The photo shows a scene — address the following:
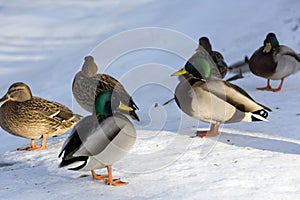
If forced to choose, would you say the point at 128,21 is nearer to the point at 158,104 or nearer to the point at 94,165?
the point at 158,104

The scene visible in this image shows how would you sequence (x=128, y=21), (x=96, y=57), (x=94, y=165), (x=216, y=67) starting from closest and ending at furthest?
(x=94, y=165) < (x=216, y=67) < (x=96, y=57) < (x=128, y=21)

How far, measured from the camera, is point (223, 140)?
545 centimetres

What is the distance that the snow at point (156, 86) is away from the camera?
173 inches

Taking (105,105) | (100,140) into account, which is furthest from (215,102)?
(100,140)

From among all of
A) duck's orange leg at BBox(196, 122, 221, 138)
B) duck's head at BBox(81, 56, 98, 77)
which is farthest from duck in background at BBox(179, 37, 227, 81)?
duck's head at BBox(81, 56, 98, 77)

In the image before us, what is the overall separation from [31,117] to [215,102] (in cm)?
182

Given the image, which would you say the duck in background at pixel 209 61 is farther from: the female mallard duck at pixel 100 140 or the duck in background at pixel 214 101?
the female mallard duck at pixel 100 140

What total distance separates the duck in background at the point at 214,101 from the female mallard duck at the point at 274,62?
2306mm

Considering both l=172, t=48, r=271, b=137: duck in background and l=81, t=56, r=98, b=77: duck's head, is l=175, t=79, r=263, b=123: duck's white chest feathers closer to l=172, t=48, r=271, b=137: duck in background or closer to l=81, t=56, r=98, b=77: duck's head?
l=172, t=48, r=271, b=137: duck in background

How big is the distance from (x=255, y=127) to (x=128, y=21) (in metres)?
7.18

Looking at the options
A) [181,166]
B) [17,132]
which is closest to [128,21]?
[17,132]

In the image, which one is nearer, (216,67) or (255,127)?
(255,127)

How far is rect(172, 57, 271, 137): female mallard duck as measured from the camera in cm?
534

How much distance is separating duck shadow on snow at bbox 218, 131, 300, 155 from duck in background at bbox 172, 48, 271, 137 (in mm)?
167
